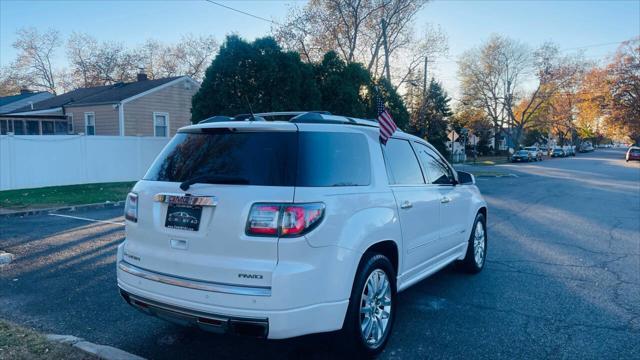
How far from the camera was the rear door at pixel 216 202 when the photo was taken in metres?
3.07

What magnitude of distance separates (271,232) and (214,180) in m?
0.60

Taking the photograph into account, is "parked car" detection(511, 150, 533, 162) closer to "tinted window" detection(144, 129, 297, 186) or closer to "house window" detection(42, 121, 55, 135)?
"house window" detection(42, 121, 55, 135)

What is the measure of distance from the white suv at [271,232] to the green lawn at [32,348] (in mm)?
616

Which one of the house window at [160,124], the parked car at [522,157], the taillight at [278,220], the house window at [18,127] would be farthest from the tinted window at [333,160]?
the parked car at [522,157]

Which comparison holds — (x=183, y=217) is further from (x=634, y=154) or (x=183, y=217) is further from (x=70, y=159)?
(x=634, y=154)

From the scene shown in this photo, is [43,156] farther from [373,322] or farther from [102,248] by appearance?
[373,322]

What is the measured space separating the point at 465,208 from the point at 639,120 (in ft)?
194

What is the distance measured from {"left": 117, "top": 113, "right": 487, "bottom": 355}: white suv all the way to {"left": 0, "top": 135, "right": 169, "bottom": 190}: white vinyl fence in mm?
15880

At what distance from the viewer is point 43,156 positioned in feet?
57.2

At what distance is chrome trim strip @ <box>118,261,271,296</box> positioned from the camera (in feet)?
9.84

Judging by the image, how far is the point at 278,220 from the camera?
3.04 m

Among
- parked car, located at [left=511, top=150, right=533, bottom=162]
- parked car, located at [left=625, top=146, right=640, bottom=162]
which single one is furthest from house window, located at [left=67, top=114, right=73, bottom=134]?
parked car, located at [left=625, top=146, right=640, bottom=162]

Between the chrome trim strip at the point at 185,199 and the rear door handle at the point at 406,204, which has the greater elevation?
the chrome trim strip at the point at 185,199

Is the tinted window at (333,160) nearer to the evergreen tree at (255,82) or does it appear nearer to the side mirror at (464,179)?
the side mirror at (464,179)
